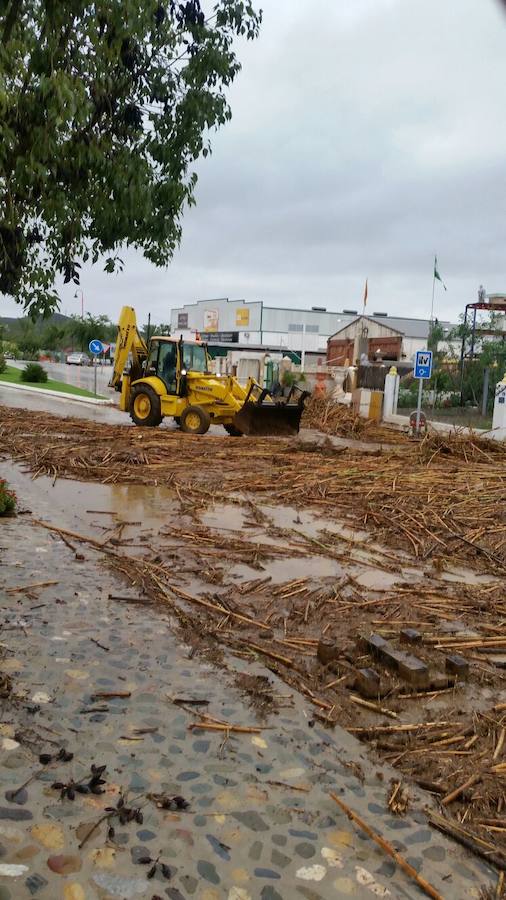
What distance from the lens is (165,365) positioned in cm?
1995

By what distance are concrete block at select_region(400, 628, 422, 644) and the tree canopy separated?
344 cm

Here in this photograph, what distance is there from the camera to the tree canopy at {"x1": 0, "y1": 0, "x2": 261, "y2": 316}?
425 centimetres

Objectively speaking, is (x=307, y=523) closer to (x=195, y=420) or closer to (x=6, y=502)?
(x=6, y=502)

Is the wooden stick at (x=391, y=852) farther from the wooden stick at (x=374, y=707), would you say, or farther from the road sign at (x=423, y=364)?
the road sign at (x=423, y=364)

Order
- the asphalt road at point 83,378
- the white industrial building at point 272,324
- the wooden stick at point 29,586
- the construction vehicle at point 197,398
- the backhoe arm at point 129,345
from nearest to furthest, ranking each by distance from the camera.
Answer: the wooden stick at point 29,586 < the construction vehicle at point 197,398 < the backhoe arm at point 129,345 < the asphalt road at point 83,378 < the white industrial building at point 272,324

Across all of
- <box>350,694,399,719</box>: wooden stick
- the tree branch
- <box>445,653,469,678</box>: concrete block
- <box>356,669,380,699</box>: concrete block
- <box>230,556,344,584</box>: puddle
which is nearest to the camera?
the tree branch

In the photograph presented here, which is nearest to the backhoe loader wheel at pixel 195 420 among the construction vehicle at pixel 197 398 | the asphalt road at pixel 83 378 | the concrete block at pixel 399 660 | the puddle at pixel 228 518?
the construction vehicle at pixel 197 398

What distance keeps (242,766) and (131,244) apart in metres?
3.74

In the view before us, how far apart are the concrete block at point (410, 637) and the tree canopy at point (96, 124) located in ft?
11.3

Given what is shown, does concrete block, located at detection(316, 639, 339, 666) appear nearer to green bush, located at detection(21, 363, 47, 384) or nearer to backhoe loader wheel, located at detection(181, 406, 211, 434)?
backhoe loader wheel, located at detection(181, 406, 211, 434)

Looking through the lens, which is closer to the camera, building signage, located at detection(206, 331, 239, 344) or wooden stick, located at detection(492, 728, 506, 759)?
wooden stick, located at detection(492, 728, 506, 759)

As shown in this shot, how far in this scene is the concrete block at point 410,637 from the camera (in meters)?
5.14

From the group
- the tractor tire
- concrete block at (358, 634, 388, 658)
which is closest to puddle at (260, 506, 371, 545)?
concrete block at (358, 634, 388, 658)

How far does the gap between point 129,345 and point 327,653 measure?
1827 cm
